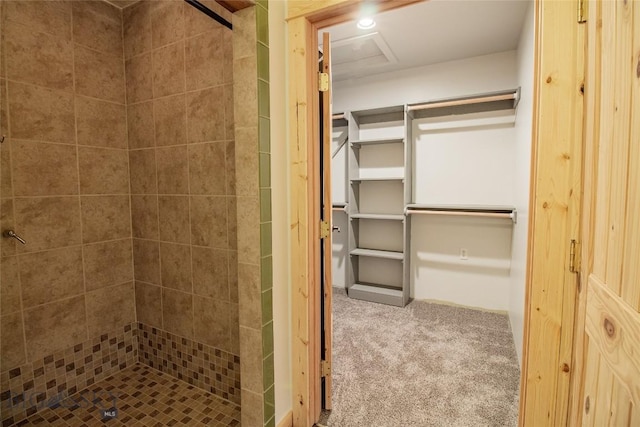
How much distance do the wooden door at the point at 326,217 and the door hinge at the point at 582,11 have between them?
100 cm

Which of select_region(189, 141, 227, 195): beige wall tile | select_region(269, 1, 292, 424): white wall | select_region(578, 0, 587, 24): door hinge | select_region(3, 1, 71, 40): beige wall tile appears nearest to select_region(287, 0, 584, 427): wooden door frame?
select_region(578, 0, 587, 24): door hinge

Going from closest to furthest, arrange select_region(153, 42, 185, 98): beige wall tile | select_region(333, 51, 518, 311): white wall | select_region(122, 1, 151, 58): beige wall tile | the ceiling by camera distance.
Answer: select_region(153, 42, 185, 98): beige wall tile → select_region(122, 1, 151, 58): beige wall tile → the ceiling → select_region(333, 51, 518, 311): white wall

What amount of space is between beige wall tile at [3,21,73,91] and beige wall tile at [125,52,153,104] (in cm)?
32

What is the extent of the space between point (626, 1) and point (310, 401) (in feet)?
6.06

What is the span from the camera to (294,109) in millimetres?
1501

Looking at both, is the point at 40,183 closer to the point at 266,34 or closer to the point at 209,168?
the point at 209,168

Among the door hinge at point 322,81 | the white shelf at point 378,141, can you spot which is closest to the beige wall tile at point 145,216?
the door hinge at point 322,81

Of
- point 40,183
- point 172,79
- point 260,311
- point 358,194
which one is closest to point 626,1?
point 260,311

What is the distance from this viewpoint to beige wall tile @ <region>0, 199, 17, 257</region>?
161 cm

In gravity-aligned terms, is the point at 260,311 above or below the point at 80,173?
below

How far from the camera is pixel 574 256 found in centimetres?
96

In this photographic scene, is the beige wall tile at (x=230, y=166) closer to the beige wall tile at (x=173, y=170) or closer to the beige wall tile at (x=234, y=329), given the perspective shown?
the beige wall tile at (x=173, y=170)

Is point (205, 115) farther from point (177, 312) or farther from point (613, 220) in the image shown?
point (613, 220)

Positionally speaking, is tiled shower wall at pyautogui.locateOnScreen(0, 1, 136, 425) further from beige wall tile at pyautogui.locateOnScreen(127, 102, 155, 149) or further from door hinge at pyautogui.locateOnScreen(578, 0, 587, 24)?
door hinge at pyautogui.locateOnScreen(578, 0, 587, 24)
